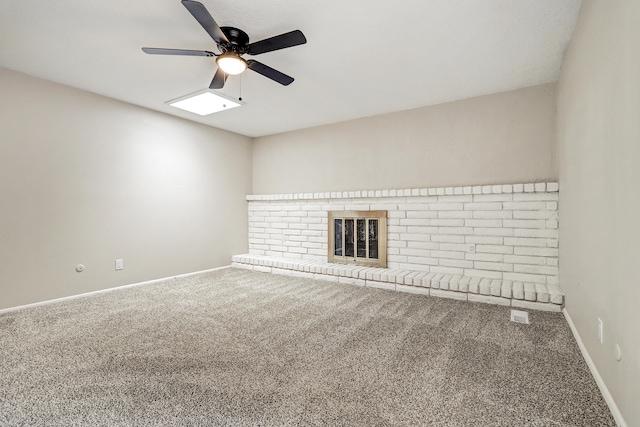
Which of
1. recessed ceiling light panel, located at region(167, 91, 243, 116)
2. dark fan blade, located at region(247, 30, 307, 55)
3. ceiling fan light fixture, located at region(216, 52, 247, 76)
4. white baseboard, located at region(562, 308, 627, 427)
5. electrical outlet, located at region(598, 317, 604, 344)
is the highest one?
recessed ceiling light panel, located at region(167, 91, 243, 116)

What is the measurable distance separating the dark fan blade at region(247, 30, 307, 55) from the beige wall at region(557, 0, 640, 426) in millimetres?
1654

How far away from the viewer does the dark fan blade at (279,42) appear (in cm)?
202

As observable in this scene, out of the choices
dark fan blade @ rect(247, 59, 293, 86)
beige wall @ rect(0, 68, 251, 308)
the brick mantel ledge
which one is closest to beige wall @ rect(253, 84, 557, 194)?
the brick mantel ledge

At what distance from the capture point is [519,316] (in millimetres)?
2738

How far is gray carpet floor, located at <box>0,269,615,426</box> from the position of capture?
1.46 m

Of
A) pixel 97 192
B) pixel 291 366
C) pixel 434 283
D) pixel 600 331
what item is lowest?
pixel 291 366

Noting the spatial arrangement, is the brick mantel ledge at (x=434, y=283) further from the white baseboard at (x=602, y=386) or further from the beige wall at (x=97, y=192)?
the beige wall at (x=97, y=192)

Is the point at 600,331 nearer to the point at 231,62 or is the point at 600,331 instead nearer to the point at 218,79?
the point at 231,62

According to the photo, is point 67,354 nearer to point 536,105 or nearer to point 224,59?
point 224,59

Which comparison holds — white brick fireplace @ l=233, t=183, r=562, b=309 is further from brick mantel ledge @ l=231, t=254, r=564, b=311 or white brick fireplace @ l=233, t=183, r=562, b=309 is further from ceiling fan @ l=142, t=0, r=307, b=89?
ceiling fan @ l=142, t=0, r=307, b=89

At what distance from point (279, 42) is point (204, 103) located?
6.23 ft

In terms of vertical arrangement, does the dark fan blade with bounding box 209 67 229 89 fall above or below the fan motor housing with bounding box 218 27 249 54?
below

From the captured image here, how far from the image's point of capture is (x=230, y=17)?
218 cm

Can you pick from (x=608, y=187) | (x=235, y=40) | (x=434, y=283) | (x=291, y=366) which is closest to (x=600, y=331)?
(x=608, y=187)
